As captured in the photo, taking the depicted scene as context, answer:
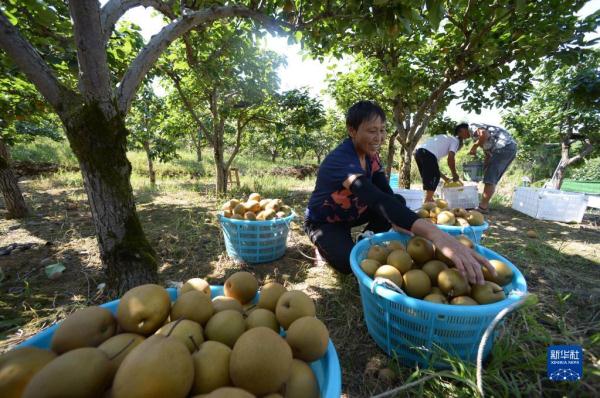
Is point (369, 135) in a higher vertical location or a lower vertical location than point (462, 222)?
higher

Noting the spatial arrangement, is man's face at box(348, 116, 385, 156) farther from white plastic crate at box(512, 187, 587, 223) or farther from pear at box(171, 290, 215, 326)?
white plastic crate at box(512, 187, 587, 223)

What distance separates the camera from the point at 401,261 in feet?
5.84

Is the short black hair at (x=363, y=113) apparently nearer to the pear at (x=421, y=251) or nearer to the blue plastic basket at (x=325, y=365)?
the pear at (x=421, y=251)

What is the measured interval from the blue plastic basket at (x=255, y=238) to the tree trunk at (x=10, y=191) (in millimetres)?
4510

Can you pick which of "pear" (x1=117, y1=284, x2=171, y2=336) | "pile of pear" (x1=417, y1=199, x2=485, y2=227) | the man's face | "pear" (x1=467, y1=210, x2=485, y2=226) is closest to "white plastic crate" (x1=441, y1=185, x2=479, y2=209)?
"pile of pear" (x1=417, y1=199, x2=485, y2=227)

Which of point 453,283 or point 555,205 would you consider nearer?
point 453,283

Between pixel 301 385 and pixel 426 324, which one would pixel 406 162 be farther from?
pixel 301 385

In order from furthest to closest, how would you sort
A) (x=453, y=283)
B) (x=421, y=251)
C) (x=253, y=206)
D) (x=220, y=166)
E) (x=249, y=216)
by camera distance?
1. (x=220, y=166)
2. (x=253, y=206)
3. (x=249, y=216)
4. (x=421, y=251)
5. (x=453, y=283)

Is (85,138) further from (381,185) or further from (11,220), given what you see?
(11,220)

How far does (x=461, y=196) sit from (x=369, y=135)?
173 inches

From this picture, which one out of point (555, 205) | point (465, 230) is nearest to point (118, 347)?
point (465, 230)

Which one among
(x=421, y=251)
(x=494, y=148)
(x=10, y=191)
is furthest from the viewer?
(x=494, y=148)

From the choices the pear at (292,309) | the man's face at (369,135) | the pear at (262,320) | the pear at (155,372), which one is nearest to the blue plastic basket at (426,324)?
the pear at (292,309)

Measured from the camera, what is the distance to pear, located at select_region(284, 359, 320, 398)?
0.89 m
